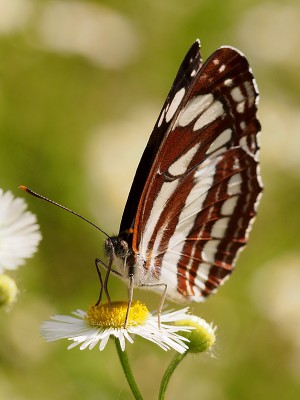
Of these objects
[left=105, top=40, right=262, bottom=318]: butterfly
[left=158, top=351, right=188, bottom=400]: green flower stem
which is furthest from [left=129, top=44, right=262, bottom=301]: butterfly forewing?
[left=158, top=351, right=188, bottom=400]: green flower stem

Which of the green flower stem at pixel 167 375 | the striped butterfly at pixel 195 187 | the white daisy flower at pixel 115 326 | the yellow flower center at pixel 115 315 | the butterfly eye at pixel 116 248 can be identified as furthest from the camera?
the striped butterfly at pixel 195 187

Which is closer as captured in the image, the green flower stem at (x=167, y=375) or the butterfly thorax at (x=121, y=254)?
the green flower stem at (x=167, y=375)

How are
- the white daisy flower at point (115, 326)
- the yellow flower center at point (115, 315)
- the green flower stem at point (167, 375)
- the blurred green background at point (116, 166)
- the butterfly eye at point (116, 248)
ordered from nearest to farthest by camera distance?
the green flower stem at point (167, 375)
the white daisy flower at point (115, 326)
the yellow flower center at point (115, 315)
the butterfly eye at point (116, 248)
the blurred green background at point (116, 166)

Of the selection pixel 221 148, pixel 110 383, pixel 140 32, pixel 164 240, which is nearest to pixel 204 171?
pixel 221 148

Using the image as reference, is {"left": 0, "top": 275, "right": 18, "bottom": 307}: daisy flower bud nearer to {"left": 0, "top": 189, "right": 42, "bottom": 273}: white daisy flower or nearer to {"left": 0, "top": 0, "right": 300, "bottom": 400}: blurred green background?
{"left": 0, "top": 189, "right": 42, "bottom": 273}: white daisy flower

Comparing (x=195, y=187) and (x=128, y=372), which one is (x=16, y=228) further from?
(x=128, y=372)

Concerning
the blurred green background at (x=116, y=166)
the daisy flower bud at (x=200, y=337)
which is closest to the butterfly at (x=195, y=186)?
the daisy flower bud at (x=200, y=337)

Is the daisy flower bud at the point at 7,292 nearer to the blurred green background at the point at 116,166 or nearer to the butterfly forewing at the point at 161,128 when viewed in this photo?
the butterfly forewing at the point at 161,128

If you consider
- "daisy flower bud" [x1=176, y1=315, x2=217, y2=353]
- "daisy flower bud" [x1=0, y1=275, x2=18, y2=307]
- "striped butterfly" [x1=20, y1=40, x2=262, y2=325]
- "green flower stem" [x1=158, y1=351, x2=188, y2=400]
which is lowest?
"daisy flower bud" [x1=0, y1=275, x2=18, y2=307]
